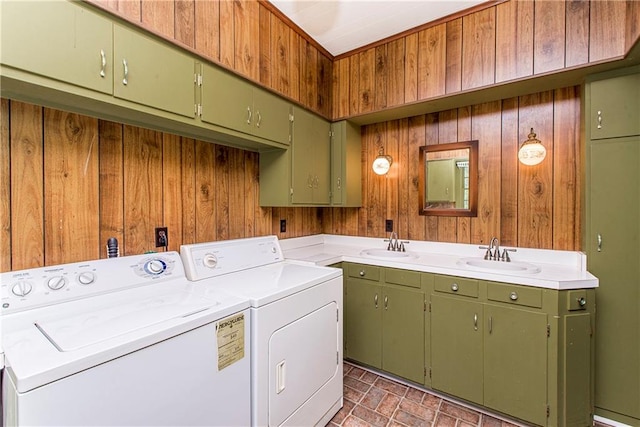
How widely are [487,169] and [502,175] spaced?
0.38 feet

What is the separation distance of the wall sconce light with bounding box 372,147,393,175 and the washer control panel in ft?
6.17

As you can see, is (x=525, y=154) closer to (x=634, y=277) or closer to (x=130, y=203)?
(x=634, y=277)

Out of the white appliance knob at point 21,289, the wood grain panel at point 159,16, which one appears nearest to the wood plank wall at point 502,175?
the wood grain panel at point 159,16

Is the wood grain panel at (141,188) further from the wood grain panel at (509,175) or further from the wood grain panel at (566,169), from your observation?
the wood grain panel at (566,169)

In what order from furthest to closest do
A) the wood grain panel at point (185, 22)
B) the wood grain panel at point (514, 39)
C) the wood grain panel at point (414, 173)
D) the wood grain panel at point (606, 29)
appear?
the wood grain panel at point (414, 173) < the wood grain panel at point (514, 39) < the wood grain panel at point (606, 29) < the wood grain panel at point (185, 22)

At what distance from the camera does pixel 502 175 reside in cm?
226

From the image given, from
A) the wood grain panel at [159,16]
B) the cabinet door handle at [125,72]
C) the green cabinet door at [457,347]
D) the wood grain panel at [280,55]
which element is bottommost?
the green cabinet door at [457,347]

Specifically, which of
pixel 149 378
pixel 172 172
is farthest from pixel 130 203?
pixel 149 378

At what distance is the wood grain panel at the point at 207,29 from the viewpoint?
157 centimetres

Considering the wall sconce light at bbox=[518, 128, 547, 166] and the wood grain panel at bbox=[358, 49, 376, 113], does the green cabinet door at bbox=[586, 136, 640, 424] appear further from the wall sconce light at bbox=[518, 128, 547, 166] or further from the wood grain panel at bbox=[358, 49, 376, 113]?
the wood grain panel at bbox=[358, 49, 376, 113]

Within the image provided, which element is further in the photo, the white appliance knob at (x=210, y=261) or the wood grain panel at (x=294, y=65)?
the wood grain panel at (x=294, y=65)

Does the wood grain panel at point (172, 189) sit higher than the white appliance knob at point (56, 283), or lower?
higher

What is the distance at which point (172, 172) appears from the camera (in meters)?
1.81

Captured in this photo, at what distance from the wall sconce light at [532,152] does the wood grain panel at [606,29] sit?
0.54 m
